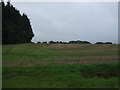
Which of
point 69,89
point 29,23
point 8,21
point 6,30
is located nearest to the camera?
point 69,89

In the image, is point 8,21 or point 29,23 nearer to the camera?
point 8,21

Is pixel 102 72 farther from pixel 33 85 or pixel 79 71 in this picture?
pixel 33 85

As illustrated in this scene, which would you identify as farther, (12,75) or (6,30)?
(6,30)

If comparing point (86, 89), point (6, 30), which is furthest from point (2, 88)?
point (6, 30)

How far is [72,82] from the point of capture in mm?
7523

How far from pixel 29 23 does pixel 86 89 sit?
37.1 metres

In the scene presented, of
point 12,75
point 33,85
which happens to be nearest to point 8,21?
point 12,75

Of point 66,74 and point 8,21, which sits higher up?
point 8,21

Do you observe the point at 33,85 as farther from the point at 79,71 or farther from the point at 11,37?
the point at 11,37

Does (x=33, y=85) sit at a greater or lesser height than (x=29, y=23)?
lesser

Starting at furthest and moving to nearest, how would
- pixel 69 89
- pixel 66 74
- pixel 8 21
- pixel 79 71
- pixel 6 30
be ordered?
pixel 8 21 → pixel 6 30 → pixel 79 71 → pixel 66 74 → pixel 69 89

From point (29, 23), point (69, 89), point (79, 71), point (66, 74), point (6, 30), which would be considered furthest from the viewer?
point (29, 23)

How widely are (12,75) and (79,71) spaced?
3.59 meters

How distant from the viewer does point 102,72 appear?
9.95 m
